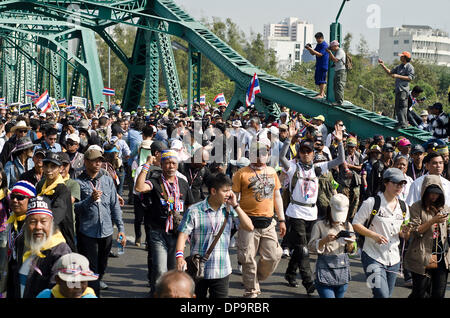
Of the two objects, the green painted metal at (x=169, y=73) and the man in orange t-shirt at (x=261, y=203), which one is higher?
the green painted metal at (x=169, y=73)

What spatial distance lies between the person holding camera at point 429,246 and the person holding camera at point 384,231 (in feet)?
0.45

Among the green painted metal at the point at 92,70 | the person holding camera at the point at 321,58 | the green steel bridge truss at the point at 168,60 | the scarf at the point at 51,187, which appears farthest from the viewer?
the green painted metal at the point at 92,70

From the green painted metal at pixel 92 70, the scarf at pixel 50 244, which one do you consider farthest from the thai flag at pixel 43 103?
A: the scarf at pixel 50 244

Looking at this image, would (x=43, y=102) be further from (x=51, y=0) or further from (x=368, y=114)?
(x=368, y=114)

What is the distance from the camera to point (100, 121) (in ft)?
50.9

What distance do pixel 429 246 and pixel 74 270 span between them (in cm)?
347

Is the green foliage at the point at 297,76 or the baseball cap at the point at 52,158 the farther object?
the green foliage at the point at 297,76

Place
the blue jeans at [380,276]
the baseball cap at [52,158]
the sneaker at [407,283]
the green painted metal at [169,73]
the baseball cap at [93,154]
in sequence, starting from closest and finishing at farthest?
the blue jeans at [380,276]
the baseball cap at [52,158]
the baseball cap at [93,154]
the sneaker at [407,283]
the green painted metal at [169,73]

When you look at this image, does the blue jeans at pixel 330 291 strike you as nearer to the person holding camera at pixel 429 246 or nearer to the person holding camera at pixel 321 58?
the person holding camera at pixel 429 246

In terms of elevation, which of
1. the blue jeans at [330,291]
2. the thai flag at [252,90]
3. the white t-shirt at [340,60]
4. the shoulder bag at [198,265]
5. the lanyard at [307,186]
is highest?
the white t-shirt at [340,60]

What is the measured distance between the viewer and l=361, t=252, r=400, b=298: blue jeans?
20.4 ft

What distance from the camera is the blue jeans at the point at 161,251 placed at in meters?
6.82

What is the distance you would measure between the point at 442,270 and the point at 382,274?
649 millimetres

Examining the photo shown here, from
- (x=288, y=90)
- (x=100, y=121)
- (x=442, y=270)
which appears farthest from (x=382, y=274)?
(x=288, y=90)
